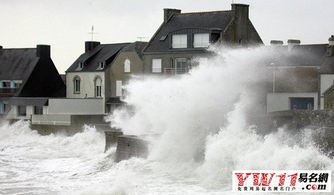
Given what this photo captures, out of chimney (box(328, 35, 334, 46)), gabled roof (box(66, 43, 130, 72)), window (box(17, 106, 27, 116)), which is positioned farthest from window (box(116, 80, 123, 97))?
chimney (box(328, 35, 334, 46))

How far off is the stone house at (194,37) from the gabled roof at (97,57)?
685 centimetres

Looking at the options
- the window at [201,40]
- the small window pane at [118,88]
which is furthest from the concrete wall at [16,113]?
the window at [201,40]

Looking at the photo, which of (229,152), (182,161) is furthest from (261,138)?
(182,161)

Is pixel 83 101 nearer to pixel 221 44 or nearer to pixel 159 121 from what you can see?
pixel 221 44

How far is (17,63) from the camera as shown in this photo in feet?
206

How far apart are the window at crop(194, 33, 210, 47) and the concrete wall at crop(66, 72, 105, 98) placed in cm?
1075

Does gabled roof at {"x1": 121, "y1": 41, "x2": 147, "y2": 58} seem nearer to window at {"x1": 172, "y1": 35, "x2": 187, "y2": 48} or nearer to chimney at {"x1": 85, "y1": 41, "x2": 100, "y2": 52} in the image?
window at {"x1": 172, "y1": 35, "x2": 187, "y2": 48}

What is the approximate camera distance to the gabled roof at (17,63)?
202 ft

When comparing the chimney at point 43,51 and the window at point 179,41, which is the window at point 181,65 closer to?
the window at point 179,41

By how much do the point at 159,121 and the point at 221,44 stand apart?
12.2 meters

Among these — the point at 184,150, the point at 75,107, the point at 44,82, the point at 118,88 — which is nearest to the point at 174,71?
the point at 118,88

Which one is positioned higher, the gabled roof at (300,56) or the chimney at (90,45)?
the chimney at (90,45)

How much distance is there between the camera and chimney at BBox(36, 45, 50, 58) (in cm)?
6241

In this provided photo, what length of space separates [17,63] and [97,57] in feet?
23.8
